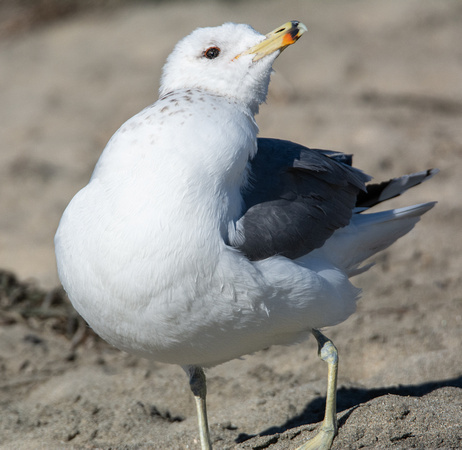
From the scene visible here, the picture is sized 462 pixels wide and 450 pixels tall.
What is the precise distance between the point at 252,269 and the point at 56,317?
288 cm

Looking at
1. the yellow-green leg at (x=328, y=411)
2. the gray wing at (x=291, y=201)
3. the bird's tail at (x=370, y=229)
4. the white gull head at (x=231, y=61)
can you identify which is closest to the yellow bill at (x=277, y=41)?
the white gull head at (x=231, y=61)

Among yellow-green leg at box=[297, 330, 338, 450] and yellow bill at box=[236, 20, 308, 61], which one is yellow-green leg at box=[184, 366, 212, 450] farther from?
yellow bill at box=[236, 20, 308, 61]

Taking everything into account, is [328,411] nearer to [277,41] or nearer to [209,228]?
[209,228]

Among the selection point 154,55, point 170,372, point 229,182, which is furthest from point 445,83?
point 229,182

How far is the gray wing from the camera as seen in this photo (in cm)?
308

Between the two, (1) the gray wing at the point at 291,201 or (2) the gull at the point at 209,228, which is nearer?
(2) the gull at the point at 209,228

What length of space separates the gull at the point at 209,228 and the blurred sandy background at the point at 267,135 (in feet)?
1.80

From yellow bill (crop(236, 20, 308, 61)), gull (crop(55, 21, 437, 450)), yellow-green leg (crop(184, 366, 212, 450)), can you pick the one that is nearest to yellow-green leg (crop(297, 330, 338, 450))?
gull (crop(55, 21, 437, 450))

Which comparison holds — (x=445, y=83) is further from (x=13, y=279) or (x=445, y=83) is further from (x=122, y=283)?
(x=122, y=283)

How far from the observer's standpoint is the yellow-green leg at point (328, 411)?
3.15 meters

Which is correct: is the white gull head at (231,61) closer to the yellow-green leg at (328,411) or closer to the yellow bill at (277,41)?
the yellow bill at (277,41)

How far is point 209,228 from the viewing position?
9.45 feet

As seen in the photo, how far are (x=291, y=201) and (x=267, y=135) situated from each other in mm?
Answer: 4111

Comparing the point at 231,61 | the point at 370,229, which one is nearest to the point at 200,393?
the point at 370,229
